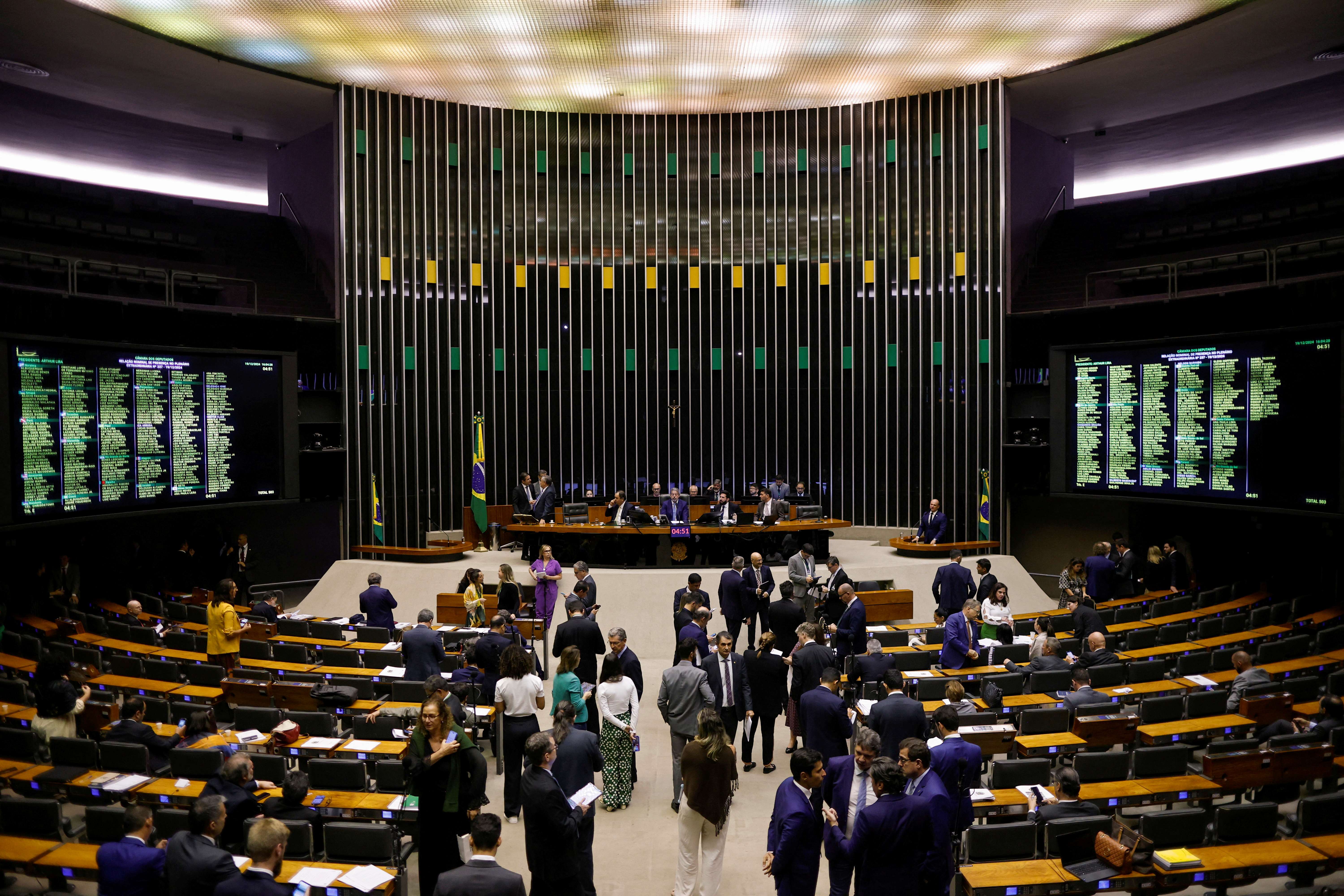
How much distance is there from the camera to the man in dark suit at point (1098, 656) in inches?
329

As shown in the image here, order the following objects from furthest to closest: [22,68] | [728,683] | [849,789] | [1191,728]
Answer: [22,68] < [728,683] < [1191,728] < [849,789]

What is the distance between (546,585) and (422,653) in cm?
337

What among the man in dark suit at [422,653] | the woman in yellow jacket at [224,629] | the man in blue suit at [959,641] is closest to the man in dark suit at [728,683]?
the man in blue suit at [959,641]

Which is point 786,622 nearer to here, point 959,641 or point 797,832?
point 959,641

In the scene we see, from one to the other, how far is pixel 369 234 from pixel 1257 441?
14.3m

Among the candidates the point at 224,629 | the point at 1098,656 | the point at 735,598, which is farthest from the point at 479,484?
the point at 1098,656

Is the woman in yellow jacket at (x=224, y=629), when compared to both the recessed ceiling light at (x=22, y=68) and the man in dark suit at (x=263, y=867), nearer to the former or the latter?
the man in dark suit at (x=263, y=867)

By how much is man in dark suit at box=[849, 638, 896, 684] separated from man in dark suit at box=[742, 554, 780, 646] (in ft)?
7.05

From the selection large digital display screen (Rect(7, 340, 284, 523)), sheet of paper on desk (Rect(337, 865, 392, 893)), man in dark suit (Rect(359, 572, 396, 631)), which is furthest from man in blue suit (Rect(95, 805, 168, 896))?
large digital display screen (Rect(7, 340, 284, 523))

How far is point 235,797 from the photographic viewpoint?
16.9 ft

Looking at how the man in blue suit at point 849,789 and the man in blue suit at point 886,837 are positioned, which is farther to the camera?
the man in blue suit at point 849,789

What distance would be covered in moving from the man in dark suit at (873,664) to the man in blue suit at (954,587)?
302cm

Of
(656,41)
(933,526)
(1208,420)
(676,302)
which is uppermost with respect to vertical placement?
(656,41)

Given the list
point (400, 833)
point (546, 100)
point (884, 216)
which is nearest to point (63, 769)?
point (400, 833)
